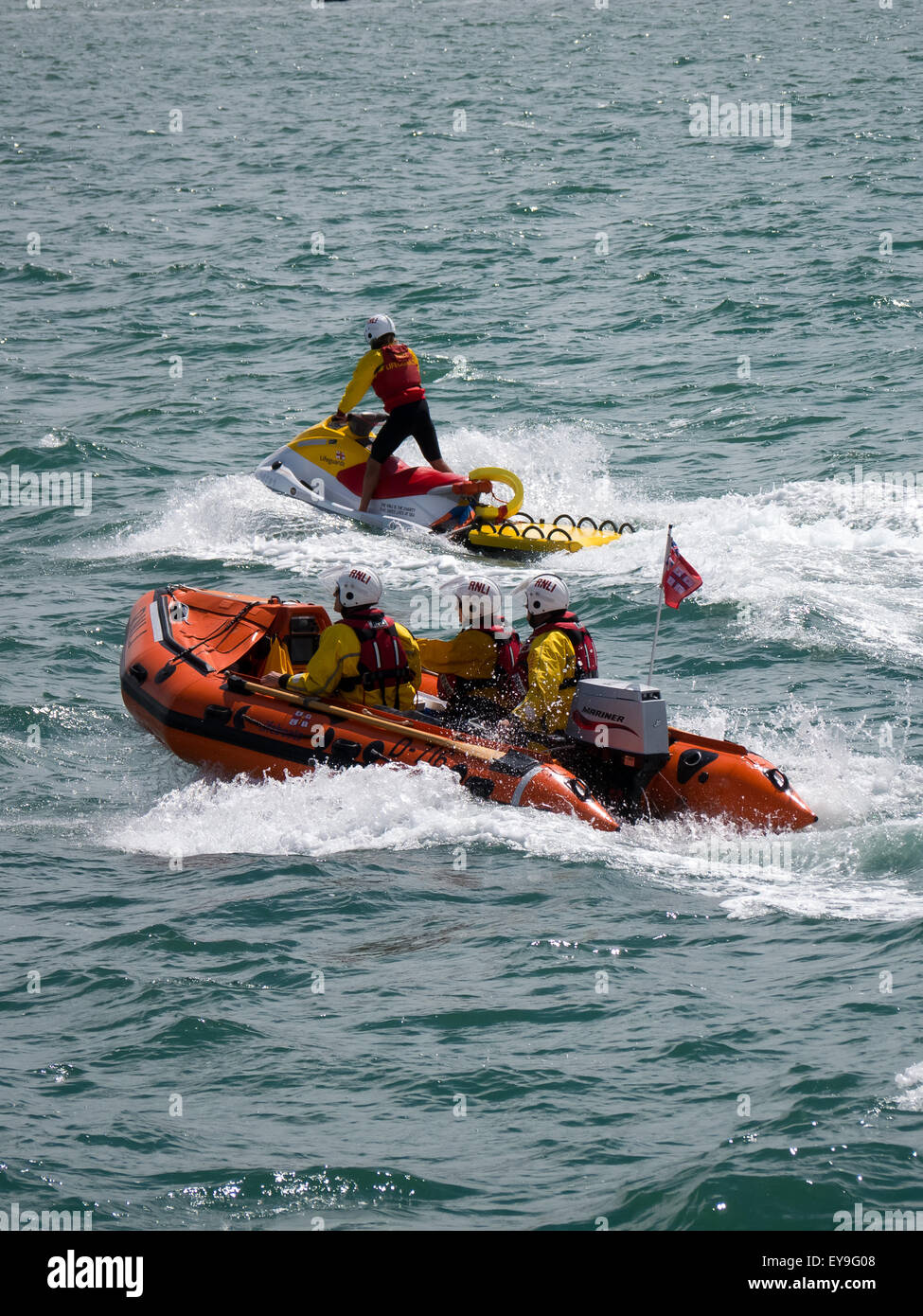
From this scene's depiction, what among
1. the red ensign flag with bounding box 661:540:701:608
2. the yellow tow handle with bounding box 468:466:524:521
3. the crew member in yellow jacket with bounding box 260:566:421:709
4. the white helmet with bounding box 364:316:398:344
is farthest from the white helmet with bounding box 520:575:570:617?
the white helmet with bounding box 364:316:398:344

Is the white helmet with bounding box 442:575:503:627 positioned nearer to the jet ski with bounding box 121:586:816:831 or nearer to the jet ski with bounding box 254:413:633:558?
the jet ski with bounding box 121:586:816:831

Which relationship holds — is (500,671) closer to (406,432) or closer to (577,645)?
(577,645)

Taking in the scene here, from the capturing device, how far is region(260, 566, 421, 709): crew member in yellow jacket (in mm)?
9336

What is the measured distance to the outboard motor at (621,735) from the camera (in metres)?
8.71

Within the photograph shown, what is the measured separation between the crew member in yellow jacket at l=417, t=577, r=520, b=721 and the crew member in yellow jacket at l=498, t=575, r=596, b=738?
23 centimetres

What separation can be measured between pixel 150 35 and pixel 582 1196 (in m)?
55.4

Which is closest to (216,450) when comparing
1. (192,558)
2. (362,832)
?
(192,558)

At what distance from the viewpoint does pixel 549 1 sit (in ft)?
183

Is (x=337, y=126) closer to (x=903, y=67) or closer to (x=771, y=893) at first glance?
(x=903, y=67)

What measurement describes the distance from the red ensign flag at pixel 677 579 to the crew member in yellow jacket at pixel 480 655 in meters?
0.99

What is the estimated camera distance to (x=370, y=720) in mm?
9164

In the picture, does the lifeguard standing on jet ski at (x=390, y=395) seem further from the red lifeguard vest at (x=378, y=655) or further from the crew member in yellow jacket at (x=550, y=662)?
the crew member in yellow jacket at (x=550, y=662)

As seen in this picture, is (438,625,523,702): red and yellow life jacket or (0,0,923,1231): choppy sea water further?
(438,625,523,702): red and yellow life jacket

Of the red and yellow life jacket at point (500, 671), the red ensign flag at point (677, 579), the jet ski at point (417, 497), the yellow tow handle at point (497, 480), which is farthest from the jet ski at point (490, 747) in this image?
the yellow tow handle at point (497, 480)
